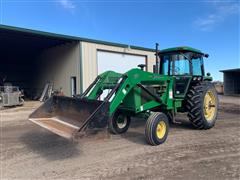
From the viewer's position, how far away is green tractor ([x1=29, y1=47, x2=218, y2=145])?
475 cm

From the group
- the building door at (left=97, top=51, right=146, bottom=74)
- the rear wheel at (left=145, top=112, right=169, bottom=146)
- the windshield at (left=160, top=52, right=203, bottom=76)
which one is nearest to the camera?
the rear wheel at (left=145, top=112, right=169, bottom=146)

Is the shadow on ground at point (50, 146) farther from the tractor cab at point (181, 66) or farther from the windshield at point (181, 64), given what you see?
the windshield at point (181, 64)

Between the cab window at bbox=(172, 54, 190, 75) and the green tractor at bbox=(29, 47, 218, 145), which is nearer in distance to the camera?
the green tractor at bbox=(29, 47, 218, 145)

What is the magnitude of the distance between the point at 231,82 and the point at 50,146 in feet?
94.3

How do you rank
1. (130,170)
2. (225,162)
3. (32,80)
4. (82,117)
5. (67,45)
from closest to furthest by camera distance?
(130,170) < (225,162) < (82,117) < (67,45) < (32,80)

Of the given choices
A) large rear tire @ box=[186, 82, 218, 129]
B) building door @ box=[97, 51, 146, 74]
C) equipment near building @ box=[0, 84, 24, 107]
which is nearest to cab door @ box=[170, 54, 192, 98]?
large rear tire @ box=[186, 82, 218, 129]

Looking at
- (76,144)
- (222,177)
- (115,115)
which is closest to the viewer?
(222,177)

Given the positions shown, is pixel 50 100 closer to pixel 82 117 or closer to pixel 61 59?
pixel 82 117

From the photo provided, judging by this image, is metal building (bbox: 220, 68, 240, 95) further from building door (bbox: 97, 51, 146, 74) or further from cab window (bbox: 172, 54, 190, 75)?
cab window (bbox: 172, 54, 190, 75)

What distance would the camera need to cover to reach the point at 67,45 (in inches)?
615

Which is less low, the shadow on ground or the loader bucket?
the loader bucket

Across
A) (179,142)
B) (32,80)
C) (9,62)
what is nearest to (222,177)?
(179,142)

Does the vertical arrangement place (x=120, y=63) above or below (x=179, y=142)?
above

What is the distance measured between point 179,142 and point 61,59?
41.0 feet
